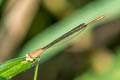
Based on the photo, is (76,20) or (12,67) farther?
(76,20)

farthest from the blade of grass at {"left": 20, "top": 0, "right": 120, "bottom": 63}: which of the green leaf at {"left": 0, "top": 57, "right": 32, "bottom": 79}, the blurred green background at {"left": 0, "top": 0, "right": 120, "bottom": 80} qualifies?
the green leaf at {"left": 0, "top": 57, "right": 32, "bottom": 79}

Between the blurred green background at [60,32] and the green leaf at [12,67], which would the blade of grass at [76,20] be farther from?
the green leaf at [12,67]

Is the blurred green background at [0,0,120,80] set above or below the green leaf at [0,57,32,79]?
above

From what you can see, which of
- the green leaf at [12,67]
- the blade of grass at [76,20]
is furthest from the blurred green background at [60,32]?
the green leaf at [12,67]

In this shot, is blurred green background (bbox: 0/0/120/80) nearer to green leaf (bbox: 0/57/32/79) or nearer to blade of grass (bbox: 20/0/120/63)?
blade of grass (bbox: 20/0/120/63)

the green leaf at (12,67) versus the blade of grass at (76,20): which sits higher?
the blade of grass at (76,20)

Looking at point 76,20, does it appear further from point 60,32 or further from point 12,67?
point 12,67

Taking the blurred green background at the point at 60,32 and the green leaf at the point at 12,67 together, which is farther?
the blurred green background at the point at 60,32

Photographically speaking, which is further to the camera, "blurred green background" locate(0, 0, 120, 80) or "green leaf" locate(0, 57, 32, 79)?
"blurred green background" locate(0, 0, 120, 80)

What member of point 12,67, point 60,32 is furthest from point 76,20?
point 12,67

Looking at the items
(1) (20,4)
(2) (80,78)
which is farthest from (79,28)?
(1) (20,4)
